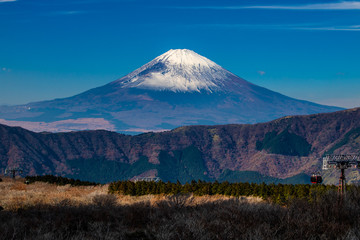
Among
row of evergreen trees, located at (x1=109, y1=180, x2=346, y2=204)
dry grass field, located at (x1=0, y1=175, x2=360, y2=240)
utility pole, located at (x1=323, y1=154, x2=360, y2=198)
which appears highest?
utility pole, located at (x1=323, y1=154, x2=360, y2=198)

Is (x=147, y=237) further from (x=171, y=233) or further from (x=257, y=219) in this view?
(x=257, y=219)

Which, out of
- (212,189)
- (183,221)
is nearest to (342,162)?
(212,189)

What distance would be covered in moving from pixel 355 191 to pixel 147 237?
19.5 meters

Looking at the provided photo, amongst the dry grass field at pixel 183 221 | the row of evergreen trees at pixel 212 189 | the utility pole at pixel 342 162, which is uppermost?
the utility pole at pixel 342 162

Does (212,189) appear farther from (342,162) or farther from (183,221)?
(183,221)

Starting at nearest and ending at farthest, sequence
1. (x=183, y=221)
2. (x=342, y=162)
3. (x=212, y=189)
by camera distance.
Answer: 1. (x=183, y=221)
2. (x=342, y=162)
3. (x=212, y=189)

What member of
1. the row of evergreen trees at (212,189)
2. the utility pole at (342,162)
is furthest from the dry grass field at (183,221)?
the row of evergreen trees at (212,189)

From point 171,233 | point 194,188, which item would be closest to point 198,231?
point 171,233

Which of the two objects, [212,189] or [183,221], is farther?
[212,189]

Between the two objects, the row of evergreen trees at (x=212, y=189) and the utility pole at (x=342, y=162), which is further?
the row of evergreen trees at (x=212, y=189)

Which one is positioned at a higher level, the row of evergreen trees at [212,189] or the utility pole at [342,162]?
the utility pole at [342,162]

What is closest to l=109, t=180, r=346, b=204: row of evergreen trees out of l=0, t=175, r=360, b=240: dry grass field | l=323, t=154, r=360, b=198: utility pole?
l=323, t=154, r=360, b=198: utility pole

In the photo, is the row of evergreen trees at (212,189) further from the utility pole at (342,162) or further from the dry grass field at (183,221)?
the dry grass field at (183,221)

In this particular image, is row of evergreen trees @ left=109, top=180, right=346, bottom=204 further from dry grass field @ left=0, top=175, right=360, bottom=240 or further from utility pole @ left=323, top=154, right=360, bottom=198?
dry grass field @ left=0, top=175, right=360, bottom=240
